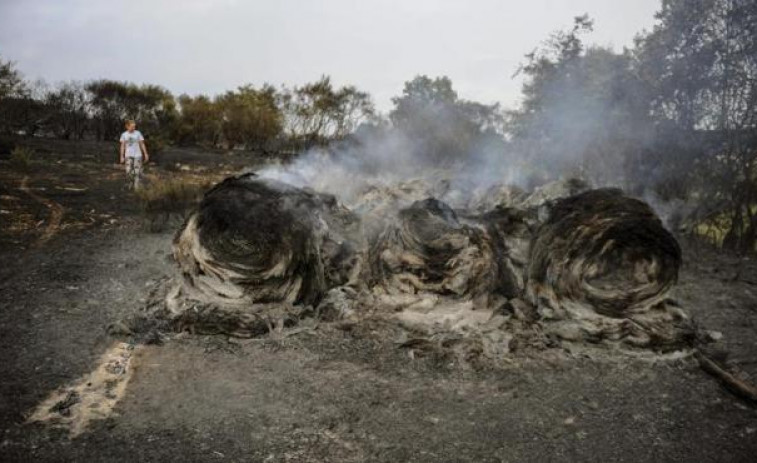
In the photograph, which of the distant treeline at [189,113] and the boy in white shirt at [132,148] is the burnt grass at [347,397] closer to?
the boy in white shirt at [132,148]

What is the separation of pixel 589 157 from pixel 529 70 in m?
4.35

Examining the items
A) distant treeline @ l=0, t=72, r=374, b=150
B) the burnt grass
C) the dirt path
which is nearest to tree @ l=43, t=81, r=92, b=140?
distant treeline @ l=0, t=72, r=374, b=150

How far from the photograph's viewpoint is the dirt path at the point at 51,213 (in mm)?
8262

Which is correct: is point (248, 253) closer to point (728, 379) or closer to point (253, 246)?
point (253, 246)

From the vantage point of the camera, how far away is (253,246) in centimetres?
498

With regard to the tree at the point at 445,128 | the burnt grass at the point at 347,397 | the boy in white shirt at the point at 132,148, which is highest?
the tree at the point at 445,128

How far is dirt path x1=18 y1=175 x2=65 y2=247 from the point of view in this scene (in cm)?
826

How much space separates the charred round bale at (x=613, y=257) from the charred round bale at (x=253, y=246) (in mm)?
2469

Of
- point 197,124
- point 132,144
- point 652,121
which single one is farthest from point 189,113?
point 652,121

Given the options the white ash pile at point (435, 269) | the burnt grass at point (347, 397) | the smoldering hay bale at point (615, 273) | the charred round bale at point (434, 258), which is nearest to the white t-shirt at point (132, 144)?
the burnt grass at point (347, 397)

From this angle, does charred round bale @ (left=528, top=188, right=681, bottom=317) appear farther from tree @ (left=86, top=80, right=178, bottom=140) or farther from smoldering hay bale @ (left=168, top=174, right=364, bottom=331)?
tree @ (left=86, top=80, right=178, bottom=140)

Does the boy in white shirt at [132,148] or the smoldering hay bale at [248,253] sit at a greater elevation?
the boy in white shirt at [132,148]

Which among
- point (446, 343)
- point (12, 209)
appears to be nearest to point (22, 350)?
point (446, 343)

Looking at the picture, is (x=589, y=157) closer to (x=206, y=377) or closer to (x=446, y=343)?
(x=446, y=343)
